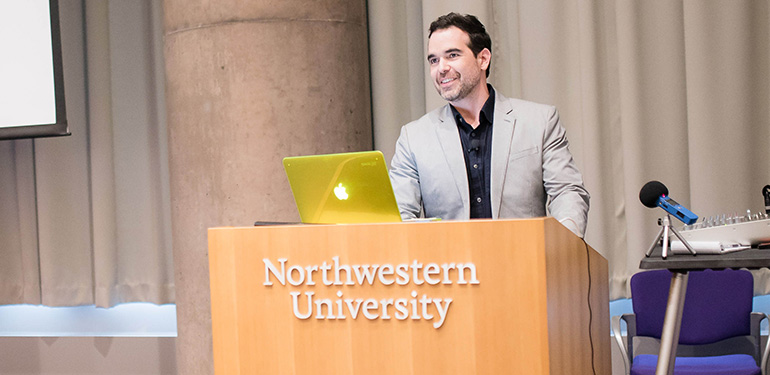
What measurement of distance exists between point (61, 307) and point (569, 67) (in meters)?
3.78

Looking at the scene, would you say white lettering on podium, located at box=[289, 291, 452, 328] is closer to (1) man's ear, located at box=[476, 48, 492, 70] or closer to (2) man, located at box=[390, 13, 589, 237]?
(2) man, located at box=[390, 13, 589, 237]

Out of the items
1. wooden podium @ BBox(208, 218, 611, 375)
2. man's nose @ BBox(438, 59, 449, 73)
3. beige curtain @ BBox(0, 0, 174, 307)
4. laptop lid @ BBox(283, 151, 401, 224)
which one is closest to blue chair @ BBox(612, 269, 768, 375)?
man's nose @ BBox(438, 59, 449, 73)

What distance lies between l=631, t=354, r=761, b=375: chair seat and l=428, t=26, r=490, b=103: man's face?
1578 millimetres

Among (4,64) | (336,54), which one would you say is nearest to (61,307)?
(4,64)

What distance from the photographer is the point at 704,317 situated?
12.7 ft

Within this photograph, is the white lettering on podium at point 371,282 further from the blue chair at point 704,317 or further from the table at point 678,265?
the blue chair at point 704,317

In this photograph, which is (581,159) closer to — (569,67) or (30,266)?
(569,67)

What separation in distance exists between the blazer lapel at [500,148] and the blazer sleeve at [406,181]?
30 cm

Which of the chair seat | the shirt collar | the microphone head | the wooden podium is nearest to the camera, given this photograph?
the wooden podium

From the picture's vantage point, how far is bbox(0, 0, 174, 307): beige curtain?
17.0 feet

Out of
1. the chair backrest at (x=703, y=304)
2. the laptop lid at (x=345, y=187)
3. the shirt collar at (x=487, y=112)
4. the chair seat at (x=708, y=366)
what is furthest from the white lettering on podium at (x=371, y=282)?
the chair backrest at (x=703, y=304)

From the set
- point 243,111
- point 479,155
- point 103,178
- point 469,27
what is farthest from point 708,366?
point 103,178

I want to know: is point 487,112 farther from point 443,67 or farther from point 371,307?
point 371,307

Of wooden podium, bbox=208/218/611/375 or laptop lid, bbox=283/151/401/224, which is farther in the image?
laptop lid, bbox=283/151/401/224
